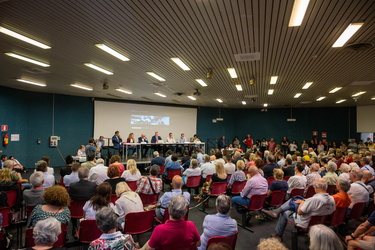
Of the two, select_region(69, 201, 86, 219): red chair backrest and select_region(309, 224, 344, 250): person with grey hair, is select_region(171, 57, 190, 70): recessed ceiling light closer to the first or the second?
select_region(69, 201, 86, 219): red chair backrest

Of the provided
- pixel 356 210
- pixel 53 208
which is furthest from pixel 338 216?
pixel 53 208

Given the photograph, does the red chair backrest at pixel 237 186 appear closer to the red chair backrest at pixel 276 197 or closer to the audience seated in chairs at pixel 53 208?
the red chair backrest at pixel 276 197

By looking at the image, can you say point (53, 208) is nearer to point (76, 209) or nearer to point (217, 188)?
point (76, 209)

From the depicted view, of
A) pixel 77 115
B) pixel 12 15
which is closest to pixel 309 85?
pixel 12 15

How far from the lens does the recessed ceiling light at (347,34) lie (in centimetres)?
422

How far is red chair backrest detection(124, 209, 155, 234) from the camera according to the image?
3121 millimetres

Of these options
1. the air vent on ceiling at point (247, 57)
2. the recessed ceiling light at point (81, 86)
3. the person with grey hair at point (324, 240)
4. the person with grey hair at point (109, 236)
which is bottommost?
the person with grey hair at point (109, 236)

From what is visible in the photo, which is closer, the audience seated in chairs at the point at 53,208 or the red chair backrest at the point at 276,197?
the audience seated in chairs at the point at 53,208

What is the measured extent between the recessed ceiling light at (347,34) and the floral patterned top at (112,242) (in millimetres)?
5015

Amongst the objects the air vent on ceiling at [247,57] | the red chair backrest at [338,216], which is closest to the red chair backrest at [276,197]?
the red chair backrest at [338,216]

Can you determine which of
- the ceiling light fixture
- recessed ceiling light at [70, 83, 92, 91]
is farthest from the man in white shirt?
recessed ceiling light at [70, 83, 92, 91]

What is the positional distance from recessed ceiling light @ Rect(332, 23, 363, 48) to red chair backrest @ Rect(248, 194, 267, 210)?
3.55m

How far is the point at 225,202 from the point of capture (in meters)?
2.71

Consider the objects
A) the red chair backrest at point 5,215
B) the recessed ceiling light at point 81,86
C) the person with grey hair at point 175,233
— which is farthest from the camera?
the recessed ceiling light at point 81,86
